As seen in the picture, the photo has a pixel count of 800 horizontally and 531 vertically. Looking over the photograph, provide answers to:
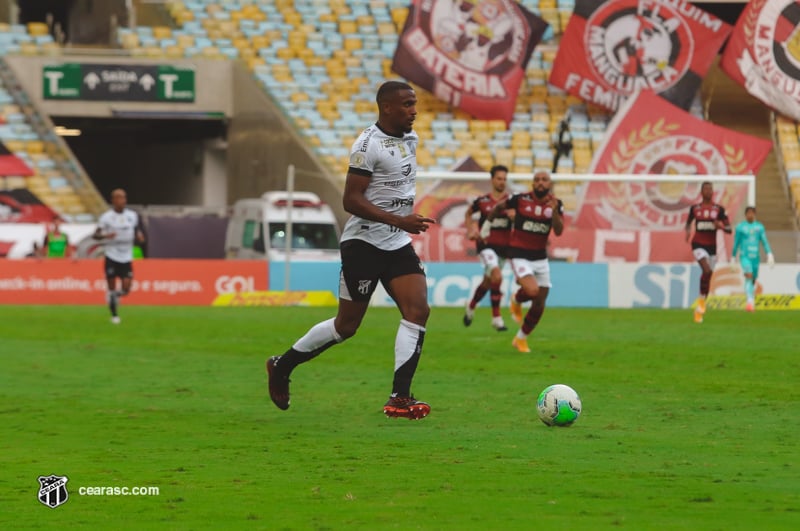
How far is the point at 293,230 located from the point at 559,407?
24.9 meters

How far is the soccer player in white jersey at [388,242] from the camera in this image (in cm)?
1036

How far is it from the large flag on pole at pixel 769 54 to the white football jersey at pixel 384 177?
32.4 m

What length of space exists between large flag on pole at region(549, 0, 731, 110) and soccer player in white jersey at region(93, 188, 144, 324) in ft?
63.8

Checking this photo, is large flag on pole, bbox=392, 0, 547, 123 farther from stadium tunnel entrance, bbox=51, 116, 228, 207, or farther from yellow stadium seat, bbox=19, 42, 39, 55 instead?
yellow stadium seat, bbox=19, 42, 39, 55

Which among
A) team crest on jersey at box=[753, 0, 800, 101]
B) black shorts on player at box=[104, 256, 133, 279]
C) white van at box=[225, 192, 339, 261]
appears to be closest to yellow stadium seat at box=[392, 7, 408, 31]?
team crest on jersey at box=[753, 0, 800, 101]

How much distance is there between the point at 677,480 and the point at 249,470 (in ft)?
7.36

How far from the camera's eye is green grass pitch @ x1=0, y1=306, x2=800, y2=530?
678cm

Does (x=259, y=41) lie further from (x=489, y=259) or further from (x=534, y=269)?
(x=534, y=269)

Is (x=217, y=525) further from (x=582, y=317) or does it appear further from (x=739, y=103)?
(x=739, y=103)

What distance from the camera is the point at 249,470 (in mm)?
8102

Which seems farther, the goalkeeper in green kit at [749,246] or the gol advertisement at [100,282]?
the gol advertisement at [100,282]

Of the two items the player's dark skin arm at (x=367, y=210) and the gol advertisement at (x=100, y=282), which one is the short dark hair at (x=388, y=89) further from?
the gol advertisement at (x=100, y=282)

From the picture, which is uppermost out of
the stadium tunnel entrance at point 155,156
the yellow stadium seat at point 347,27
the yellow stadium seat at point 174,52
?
the yellow stadium seat at point 347,27

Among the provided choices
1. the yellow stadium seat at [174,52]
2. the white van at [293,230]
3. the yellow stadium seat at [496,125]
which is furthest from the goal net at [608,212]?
the yellow stadium seat at [174,52]
